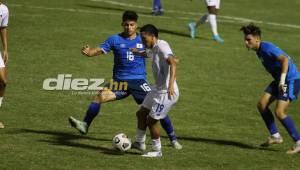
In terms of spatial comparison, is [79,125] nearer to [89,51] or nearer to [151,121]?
[89,51]

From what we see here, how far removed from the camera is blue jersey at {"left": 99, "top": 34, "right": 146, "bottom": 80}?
15.6 meters

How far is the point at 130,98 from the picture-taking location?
2095 cm

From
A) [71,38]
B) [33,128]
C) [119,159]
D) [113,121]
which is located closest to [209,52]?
[71,38]

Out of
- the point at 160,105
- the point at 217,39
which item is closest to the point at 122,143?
the point at 160,105

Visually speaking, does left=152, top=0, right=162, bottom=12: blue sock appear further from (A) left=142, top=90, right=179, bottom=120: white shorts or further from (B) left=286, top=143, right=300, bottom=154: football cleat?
(A) left=142, top=90, right=179, bottom=120: white shorts

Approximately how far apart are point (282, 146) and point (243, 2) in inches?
1002

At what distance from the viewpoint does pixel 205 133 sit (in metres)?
16.9

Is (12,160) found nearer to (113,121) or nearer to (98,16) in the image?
(113,121)

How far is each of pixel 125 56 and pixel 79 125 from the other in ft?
5.47

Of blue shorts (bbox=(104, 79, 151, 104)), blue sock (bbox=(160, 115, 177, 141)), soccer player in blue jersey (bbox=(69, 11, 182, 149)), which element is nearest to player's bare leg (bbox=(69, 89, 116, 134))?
soccer player in blue jersey (bbox=(69, 11, 182, 149))

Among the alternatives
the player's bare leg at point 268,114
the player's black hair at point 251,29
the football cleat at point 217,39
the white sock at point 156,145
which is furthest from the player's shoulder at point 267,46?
the football cleat at point 217,39

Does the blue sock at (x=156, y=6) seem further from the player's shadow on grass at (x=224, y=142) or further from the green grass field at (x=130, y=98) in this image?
the player's shadow on grass at (x=224, y=142)

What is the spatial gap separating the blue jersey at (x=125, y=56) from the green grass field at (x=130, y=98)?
1.42 meters

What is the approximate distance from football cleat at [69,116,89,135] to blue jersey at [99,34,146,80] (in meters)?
1.19
